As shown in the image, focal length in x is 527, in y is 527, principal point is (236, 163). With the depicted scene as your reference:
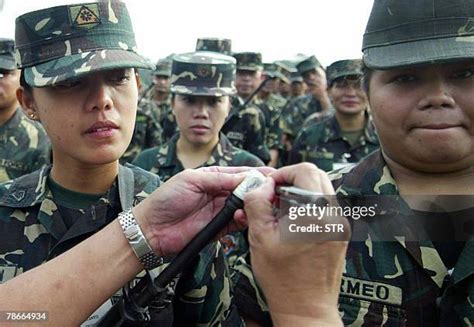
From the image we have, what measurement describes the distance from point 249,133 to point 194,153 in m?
2.96

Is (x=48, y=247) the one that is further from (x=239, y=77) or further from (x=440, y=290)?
(x=239, y=77)

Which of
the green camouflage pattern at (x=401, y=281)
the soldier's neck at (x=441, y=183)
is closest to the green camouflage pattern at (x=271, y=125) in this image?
the soldier's neck at (x=441, y=183)

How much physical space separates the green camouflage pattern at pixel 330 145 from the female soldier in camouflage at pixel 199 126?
1.48 m

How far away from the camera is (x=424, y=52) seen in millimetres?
1639

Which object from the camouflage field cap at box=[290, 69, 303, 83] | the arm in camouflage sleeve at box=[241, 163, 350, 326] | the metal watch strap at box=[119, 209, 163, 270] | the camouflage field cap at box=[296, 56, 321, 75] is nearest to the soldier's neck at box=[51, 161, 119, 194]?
the metal watch strap at box=[119, 209, 163, 270]

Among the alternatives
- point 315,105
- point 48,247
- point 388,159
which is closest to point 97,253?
point 48,247

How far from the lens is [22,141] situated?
4.45 meters

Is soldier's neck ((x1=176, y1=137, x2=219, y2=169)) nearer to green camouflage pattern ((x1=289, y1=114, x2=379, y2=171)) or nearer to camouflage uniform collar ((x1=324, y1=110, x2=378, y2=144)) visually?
green camouflage pattern ((x1=289, y1=114, x2=379, y2=171))

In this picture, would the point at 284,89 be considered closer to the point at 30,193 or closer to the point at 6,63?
the point at 6,63

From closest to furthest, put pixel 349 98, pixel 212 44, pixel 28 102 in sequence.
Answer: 1. pixel 28 102
2. pixel 349 98
3. pixel 212 44

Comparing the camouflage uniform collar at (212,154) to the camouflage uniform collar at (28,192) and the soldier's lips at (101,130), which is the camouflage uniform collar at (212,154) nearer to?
the camouflage uniform collar at (28,192)

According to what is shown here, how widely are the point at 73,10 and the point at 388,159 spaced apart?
4.20 ft

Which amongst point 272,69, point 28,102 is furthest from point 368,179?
point 272,69

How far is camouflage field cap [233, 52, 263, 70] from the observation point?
9.99 m
